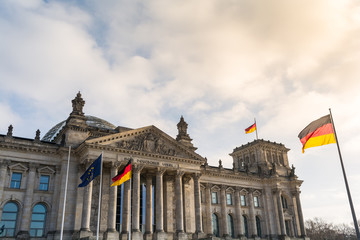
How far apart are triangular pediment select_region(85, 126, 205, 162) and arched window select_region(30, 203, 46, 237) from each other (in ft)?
35.3

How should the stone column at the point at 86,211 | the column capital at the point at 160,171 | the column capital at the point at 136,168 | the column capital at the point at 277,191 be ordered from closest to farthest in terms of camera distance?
the stone column at the point at 86,211 → the column capital at the point at 136,168 → the column capital at the point at 160,171 → the column capital at the point at 277,191

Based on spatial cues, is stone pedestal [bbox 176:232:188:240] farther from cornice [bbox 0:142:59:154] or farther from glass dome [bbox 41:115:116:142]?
glass dome [bbox 41:115:116:142]

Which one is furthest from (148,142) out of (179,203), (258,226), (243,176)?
(258,226)

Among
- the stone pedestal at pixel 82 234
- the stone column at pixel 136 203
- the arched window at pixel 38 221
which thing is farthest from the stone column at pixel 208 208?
the arched window at pixel 38 221

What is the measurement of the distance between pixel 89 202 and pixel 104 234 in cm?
435

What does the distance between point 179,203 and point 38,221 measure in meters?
18.7

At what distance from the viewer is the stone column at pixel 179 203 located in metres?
45.9

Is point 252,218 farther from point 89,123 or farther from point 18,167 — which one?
point 18,167

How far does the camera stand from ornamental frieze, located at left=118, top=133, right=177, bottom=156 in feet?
150

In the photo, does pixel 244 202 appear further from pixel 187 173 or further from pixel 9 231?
pixel 9 231

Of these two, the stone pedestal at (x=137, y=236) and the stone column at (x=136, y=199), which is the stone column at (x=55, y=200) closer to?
the stone column at (x=136, y=199)

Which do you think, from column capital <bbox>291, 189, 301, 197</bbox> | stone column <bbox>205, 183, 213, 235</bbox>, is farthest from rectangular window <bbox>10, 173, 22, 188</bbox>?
column capital <bbox>291, 189, 301, 197</bbox>

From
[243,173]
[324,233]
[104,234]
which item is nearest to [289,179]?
[243,173]

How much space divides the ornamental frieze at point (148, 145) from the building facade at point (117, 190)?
0.48 feet
